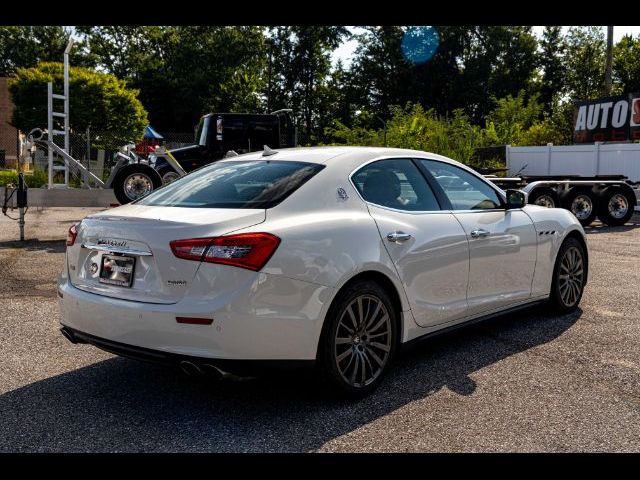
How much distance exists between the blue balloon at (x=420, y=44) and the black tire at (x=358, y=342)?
202 ft

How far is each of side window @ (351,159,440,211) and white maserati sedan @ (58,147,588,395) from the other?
1 centimetres

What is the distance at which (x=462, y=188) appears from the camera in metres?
5.25

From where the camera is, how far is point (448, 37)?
63750 mm

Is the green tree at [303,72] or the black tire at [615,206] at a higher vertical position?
the green tree at [303,72]

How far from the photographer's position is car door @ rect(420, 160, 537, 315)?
4.97 metres

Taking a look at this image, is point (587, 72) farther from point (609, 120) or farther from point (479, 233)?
point (479, 233)

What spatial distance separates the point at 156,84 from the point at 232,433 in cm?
6062

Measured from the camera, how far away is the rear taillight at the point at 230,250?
3.55 metres

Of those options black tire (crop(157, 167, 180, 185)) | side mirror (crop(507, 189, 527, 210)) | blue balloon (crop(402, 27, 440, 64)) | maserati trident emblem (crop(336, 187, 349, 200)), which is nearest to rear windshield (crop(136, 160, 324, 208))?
maserati trident emblem (crop(336, 187, 349, 200))

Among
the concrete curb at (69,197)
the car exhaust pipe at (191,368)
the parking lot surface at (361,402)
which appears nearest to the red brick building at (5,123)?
the concrete curb at (69,197)

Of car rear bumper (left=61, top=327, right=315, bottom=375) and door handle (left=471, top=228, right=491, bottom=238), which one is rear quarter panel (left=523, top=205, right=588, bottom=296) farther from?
car rear bumper (left=61, top=327, right=315, bottom=375)

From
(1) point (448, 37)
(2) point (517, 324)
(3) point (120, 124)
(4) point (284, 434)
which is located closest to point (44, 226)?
(2) point (517, 324)

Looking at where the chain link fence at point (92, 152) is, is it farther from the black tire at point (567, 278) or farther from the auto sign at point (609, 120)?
the auto sign at point (609, 120)
